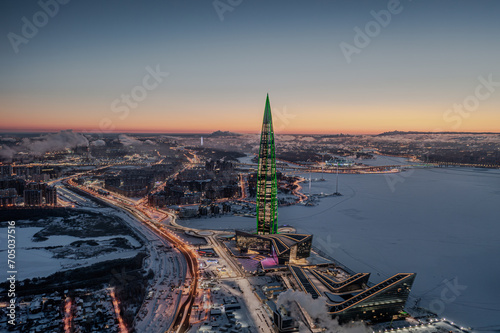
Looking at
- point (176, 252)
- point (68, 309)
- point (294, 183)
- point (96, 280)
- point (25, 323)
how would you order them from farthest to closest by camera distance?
1. point (294, 183)
2. point (176, 252)
3. point (96, 280)
4. point (68, 309)
5. point (25, 323)

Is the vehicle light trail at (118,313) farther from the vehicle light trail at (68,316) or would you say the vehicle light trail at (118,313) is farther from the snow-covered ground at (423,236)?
the snow-covered ground at (423,236)

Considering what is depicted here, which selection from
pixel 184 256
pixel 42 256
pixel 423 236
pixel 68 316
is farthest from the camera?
pixel 423 236

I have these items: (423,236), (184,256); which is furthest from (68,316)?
(423,236)

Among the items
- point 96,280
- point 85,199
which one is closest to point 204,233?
point 96,280

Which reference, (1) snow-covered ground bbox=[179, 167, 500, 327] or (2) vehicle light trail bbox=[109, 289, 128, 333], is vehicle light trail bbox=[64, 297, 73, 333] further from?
(1) snow-covered ground bbox=[179, 167, 500, 327]

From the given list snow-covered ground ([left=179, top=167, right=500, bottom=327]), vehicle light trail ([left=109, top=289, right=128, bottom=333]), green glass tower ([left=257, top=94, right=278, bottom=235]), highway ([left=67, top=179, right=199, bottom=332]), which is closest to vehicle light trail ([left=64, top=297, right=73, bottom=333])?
vehicle light trail ([left=109, top=289, right=128, bottom=333])

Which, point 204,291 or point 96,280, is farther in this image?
point 96,280

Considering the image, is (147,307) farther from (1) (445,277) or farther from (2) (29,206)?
(2) (29,206)

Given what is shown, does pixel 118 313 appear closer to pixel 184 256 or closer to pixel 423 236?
pixel 184 256
